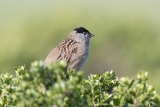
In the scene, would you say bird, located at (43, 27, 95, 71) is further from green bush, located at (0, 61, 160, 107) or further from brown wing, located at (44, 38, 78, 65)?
green bush, located at (0, 61, 160, 107)

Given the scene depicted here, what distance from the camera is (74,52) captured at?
773 cm

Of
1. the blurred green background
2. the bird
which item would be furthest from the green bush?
the blurred green background

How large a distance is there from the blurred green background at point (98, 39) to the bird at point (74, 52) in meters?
10.2

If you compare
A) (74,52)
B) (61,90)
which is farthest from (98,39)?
(61,90)

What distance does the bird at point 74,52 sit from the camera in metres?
7.49

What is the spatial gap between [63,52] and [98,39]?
531 inches

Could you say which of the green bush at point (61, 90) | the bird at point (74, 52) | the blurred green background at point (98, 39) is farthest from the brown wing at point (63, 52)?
the blurred green background at point (98, 39)

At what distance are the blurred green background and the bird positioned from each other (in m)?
10.2

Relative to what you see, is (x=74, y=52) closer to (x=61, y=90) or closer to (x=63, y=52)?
(x=63, y=52)

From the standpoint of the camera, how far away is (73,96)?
116 inches

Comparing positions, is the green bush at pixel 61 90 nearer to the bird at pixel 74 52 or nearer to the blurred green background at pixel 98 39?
the bird at pixel 74 52

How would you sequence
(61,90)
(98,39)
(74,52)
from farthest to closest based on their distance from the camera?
1. (98,39)
2. (74,52)
3. (61,90)

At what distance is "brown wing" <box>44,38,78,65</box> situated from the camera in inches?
298

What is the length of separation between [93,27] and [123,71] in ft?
8.89
